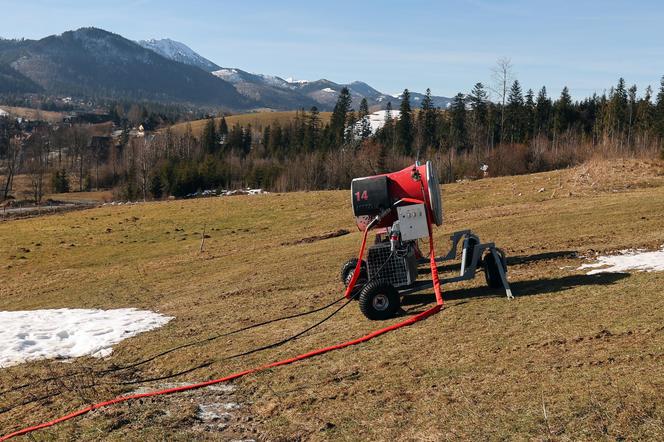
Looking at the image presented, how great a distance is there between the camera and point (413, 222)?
1181cm

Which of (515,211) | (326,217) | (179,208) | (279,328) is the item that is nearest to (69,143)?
(179,208)

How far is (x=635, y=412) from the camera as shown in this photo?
5.87 meters

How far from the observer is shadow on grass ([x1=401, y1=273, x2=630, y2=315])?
1193 cm

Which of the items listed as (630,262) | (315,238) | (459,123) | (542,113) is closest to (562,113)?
(542,113)

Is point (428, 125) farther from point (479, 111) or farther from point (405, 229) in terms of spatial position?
point (405, 229)

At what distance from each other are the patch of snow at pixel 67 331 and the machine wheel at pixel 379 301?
533 centimetres

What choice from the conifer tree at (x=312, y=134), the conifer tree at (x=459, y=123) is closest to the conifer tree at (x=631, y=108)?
the conifer tree at (x=459, y=123)

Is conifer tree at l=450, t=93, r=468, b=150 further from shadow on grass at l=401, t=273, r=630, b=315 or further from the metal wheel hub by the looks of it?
the metal wheel hub

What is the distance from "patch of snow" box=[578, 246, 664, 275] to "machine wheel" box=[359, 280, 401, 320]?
4.99 metres

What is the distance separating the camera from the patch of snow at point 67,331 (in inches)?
482

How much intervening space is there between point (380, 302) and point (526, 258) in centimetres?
707

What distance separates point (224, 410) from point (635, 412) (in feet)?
15.9

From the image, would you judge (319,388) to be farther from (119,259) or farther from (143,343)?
(119,259)

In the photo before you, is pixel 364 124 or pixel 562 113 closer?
pixel 562 113
